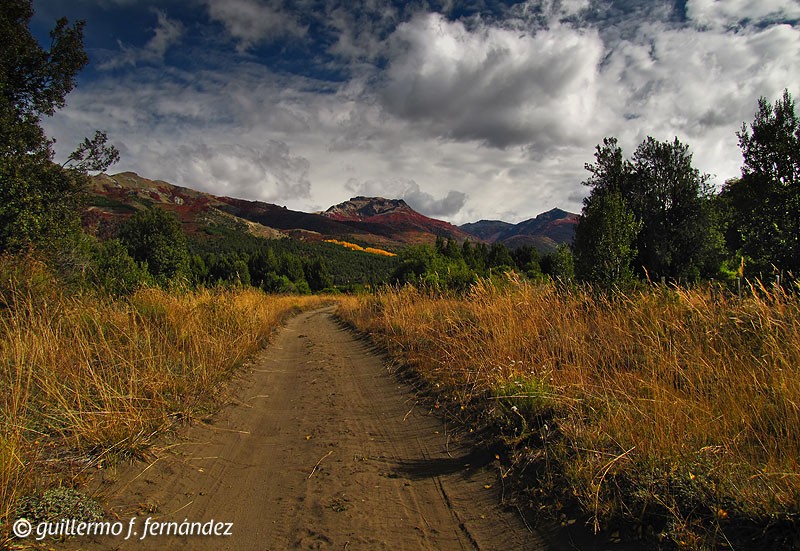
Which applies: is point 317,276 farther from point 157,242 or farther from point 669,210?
point 669,210

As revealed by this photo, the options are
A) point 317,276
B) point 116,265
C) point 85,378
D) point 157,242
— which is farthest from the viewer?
point 317,276

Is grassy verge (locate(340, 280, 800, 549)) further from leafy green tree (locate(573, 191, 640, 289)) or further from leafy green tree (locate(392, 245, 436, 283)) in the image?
leafy green tree (locate(392, 245, 436, 283))

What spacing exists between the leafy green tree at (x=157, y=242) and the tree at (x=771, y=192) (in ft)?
116

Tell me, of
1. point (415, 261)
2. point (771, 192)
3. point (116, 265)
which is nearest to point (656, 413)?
point (116, 265)

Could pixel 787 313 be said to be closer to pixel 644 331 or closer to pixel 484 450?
pixel 644 331

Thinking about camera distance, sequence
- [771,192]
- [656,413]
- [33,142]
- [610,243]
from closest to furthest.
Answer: [656,413] → [33,142] → [610,243] → [771,192]

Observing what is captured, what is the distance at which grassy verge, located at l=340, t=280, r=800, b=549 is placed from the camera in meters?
2.11

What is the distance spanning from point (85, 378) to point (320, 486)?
2.67 metres

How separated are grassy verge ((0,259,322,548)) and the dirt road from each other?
0.37m

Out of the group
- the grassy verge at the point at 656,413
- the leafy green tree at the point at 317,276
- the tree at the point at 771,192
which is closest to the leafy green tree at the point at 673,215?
the tree at the point at 771,192

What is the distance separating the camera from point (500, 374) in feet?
14.7

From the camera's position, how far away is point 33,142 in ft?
33.7

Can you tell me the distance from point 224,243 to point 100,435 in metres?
143

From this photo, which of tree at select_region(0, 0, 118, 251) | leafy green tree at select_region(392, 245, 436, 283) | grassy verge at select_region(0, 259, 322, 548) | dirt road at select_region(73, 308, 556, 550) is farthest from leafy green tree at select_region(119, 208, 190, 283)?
dirt road at select_region(73, 308, 556, 550)
